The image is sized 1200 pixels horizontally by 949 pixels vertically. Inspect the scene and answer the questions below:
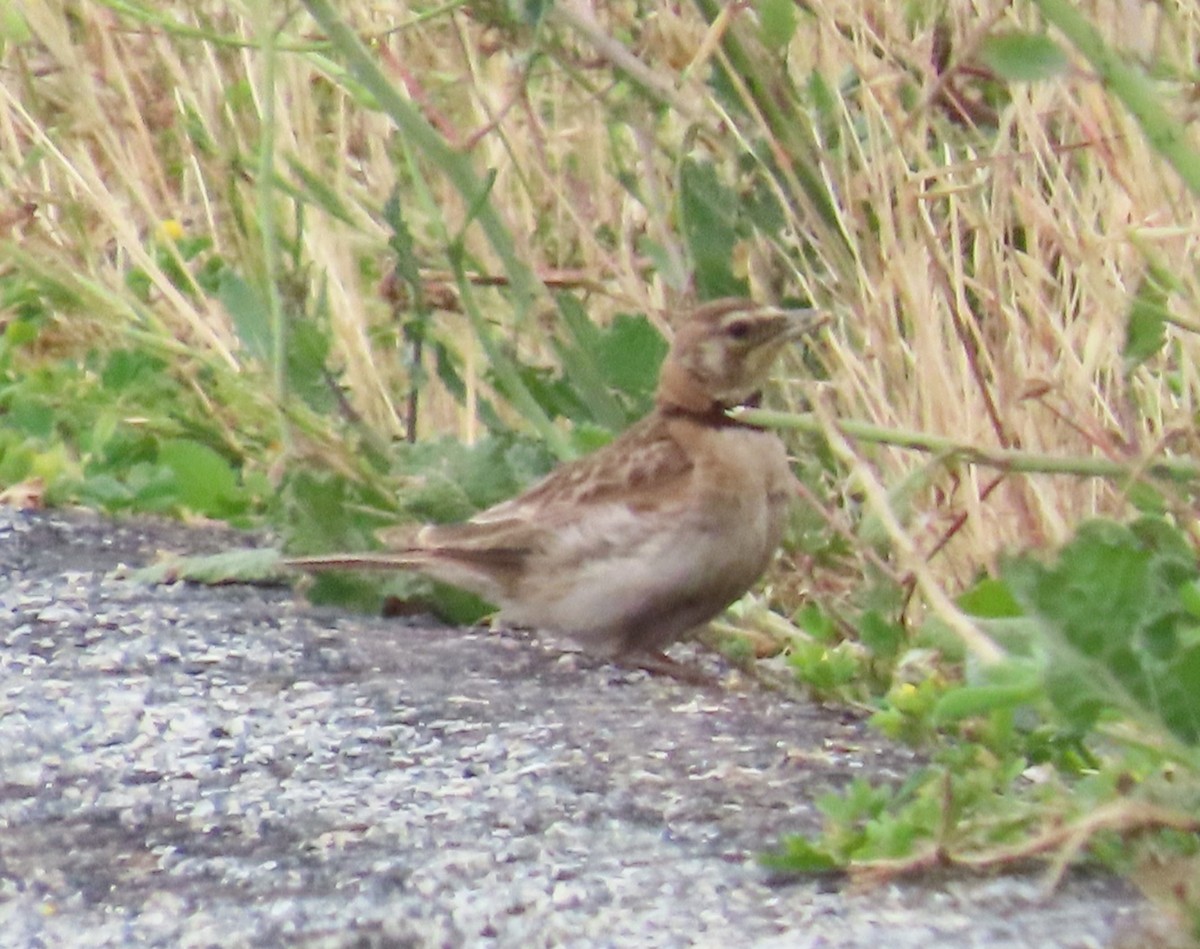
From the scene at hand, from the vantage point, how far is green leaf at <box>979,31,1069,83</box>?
2506 mm

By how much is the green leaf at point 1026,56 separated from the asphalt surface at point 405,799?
861 mm

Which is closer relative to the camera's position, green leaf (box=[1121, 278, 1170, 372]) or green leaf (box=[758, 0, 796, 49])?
green leaf (box=[1121, 278, 1170, 372])

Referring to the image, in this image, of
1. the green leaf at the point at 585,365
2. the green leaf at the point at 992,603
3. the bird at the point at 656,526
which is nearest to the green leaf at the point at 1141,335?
the green leaf at the point at 992,603

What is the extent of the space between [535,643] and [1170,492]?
6.49 ft

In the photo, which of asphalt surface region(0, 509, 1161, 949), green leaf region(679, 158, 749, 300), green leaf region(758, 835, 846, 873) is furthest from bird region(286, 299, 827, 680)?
green leaf region(758, 835, 846, 873)

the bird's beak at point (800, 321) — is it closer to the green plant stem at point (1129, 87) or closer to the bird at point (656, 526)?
the bird at point (656, 526)

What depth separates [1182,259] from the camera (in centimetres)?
374

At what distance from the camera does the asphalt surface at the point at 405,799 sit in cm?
249

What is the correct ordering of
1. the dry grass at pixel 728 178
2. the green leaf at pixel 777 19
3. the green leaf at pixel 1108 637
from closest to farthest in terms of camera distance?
the green leaf at pixel 1108 637 < the dry grass at pixel 728 178 < the green leaf at pixel 777 19

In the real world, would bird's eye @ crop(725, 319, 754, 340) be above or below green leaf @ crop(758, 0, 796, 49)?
below

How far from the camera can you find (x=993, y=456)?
104 inches

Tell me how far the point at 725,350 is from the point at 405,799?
1702mm

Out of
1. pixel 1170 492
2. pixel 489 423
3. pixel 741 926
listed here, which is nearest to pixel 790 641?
pixel 489 423

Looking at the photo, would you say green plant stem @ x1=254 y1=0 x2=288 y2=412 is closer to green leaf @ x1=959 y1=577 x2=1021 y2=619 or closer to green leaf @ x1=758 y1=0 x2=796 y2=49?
green leaf @ x1=758 y1=0 x2=796 y2=49
